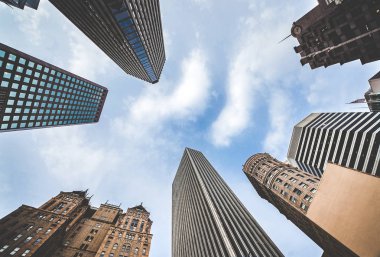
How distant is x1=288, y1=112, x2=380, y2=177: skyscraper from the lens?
47.2 m

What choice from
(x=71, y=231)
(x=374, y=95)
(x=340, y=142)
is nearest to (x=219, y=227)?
(x=340, y=142)

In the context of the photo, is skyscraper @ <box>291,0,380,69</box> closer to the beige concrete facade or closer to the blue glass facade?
the beige concrete facade

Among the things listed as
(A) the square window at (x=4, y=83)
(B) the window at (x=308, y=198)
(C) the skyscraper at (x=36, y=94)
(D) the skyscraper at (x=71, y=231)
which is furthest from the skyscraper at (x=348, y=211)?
(A) the square window at (x=4, y=83)

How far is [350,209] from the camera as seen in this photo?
3959 millimetres

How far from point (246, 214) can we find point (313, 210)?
269ft

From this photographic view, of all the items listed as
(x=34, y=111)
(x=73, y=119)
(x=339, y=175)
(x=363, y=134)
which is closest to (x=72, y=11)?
(x=34, y=111)

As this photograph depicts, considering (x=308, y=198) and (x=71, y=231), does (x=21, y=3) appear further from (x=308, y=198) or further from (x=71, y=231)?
(x=308, y=198)

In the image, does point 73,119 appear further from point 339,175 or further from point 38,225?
point 339,175

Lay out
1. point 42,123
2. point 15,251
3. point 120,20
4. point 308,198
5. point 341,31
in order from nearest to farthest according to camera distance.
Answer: point 341,31, point 15,251, point 120,20, point 308,198, point 42,123

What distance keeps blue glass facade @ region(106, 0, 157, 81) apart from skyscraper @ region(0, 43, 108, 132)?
1108 inches

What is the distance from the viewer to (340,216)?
4090 millimetres

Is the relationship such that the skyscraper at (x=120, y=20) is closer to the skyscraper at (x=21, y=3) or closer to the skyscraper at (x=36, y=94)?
the skyscraper at (x=21, y=3)

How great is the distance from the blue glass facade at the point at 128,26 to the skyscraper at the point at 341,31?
33305mm

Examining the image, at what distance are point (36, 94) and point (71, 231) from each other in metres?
46.6
